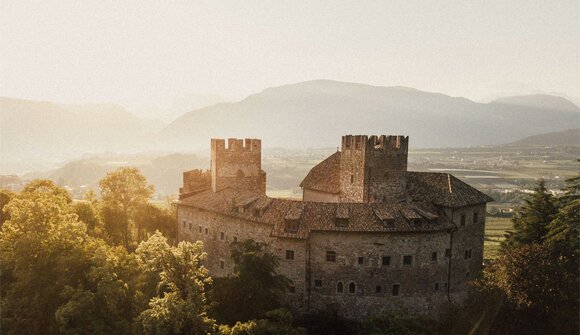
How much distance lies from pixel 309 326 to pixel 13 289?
23.6 meters

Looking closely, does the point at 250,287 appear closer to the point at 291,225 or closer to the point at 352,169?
the point at 291,225

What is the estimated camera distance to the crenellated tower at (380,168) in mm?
46031

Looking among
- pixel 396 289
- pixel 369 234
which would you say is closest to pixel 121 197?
pixel 369 234

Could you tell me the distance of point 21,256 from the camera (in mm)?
35438

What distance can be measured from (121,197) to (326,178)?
31.3 meters

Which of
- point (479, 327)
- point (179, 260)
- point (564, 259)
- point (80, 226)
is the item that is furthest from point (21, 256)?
point (564, 259)

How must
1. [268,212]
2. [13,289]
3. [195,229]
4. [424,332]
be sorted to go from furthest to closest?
[195,229] < [268,212] < [13,289] < [424,332]

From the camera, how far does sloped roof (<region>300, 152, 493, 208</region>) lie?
1740 inches

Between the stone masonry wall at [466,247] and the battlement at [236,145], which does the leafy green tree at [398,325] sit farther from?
the battlement at [236,145]

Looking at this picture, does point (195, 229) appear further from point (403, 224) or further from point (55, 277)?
point (403, 224)

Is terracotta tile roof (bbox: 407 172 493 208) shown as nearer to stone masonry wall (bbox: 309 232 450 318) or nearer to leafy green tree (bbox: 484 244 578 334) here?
stone masonry wall (bbox: 309 232 450 318)

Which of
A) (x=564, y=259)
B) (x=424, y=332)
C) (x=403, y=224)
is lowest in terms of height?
(x=424, y=332)

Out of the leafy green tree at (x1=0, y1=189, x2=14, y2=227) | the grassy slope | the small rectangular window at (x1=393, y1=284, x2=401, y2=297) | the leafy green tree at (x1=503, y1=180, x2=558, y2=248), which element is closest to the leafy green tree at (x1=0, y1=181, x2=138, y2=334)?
the leafy green tree at (x1=0, y1=189, x2=14, y2=227)

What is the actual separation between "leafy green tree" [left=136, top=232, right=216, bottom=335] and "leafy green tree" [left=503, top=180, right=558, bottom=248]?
37480 mm
